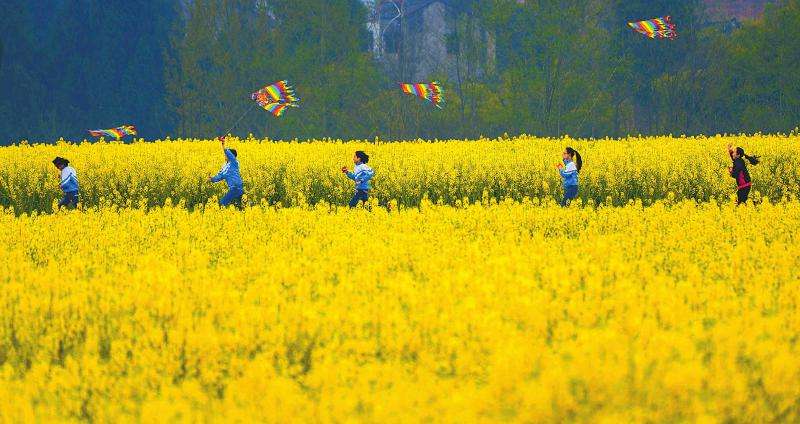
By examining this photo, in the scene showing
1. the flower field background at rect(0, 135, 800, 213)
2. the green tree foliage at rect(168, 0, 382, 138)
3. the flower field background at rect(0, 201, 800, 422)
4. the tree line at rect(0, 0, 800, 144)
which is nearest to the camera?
the flower field background at rect(0, 201, 800, 422)

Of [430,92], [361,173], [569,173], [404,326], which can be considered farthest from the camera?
[430,92]

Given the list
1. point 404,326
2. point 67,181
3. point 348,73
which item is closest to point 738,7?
point 348,73

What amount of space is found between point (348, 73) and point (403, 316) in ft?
129

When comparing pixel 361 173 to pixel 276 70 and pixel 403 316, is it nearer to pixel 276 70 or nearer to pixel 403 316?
pixel 403 316

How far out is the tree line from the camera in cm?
4278

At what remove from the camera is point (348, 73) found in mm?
45188

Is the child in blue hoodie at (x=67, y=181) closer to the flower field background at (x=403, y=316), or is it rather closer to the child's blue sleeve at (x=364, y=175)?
the flower field background at (x=403, y=316)

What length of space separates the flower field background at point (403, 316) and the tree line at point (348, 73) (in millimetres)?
30946

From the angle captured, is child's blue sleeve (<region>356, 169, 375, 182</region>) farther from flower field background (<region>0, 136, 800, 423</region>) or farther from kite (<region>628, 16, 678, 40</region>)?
kite (<region>628, 16, 678, 40</region>)

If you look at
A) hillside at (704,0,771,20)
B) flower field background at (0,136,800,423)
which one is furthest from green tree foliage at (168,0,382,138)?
hillside at (704,0,771,20)

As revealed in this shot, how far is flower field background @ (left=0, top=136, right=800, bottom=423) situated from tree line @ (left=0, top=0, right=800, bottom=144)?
30.9 metres

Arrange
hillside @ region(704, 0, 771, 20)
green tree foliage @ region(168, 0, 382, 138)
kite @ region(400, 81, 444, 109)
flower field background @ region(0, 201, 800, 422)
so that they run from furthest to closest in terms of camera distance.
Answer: hillside @ region(704, 0, 771, 20) < green tree foliage @ region(168, 0, 382, 138) < kite @ region(400, 81, 444, 109) < flower field background @ region(0, 201, 800, 422)

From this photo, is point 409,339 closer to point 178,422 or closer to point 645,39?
point 178,422

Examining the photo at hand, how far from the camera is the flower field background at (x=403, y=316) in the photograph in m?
4.74
